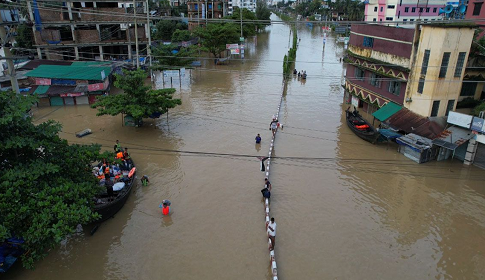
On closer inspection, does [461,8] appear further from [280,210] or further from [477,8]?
[280,210]

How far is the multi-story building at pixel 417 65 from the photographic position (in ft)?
67.4

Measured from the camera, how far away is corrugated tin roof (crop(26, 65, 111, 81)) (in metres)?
30.2

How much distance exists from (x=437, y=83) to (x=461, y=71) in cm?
182

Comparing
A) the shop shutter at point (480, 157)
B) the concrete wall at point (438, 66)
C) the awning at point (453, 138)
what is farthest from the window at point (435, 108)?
the shop shutter at point (480, 157)

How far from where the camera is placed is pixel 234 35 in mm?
52406

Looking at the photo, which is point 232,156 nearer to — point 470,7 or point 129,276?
point 129,276

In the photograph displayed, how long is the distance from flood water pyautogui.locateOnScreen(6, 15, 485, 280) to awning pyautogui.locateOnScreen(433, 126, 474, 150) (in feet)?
4.81

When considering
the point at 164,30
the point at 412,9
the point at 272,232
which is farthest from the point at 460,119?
the point at 164,30

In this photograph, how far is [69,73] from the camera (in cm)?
3069

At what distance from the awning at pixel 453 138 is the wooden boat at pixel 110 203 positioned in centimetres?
1766

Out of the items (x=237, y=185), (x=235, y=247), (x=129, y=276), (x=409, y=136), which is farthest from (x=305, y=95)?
(x=129, y=276)


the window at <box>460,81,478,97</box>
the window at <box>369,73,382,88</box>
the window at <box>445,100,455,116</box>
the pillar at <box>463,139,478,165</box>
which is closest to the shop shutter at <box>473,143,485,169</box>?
the pillar at <box>463,139,478,165</box>

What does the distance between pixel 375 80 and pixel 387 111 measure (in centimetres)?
348

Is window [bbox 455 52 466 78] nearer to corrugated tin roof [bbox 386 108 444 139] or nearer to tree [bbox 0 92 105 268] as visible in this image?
corrugated tin roof [bbox 386 108 444 139]
